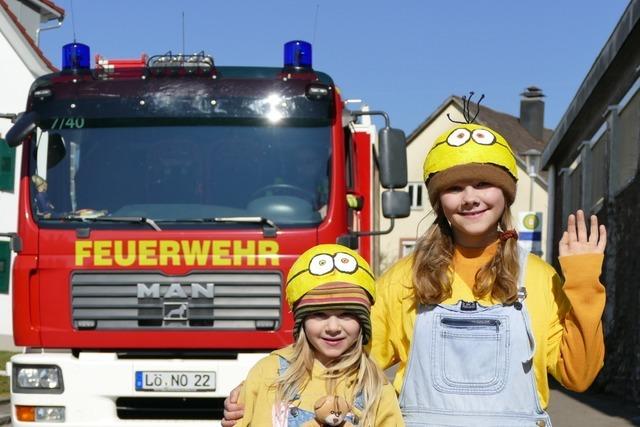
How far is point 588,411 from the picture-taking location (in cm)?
1185

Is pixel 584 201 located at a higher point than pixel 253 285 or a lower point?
higher

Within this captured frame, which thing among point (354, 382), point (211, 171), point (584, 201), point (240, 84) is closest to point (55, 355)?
point (211, 171)

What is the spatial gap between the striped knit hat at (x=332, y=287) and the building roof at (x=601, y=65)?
343 inches

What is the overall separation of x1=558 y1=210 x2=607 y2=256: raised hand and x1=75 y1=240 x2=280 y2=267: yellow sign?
3971 millimetres

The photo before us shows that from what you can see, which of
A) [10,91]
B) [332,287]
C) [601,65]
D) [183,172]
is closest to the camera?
[332,287]

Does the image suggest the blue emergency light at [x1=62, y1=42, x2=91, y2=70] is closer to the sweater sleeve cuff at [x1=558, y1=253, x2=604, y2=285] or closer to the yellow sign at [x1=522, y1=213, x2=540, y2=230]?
the sweater sleeve cuff at [x1=558, y1=253, x2=604, y2=285]

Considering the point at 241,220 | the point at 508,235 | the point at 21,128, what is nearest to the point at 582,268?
the point at 508,235

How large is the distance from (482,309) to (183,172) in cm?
436

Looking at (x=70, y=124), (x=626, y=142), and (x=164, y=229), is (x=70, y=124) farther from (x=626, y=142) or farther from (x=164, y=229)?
(x=626, y=142)

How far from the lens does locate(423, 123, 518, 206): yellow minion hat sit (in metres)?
3.02

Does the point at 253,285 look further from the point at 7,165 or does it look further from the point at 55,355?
the point at 7,165

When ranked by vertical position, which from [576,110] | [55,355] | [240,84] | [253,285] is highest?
[576,110]

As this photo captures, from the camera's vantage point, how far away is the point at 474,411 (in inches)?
113

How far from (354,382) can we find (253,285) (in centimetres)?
387
